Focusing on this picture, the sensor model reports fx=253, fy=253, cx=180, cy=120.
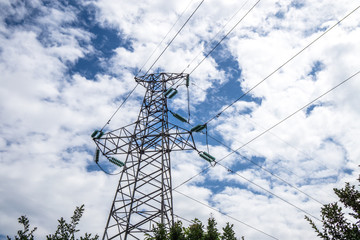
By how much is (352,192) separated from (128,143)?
989cm

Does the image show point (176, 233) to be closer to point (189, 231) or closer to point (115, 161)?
point (189, 231)

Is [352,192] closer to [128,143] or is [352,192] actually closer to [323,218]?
[323,218]

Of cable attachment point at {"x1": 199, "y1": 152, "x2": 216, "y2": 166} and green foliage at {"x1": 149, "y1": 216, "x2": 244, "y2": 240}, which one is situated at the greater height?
cable attachment point at {"x1": 199, "y1": 152, "x2": 216, "y2": 166}

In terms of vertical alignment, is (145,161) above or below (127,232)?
above

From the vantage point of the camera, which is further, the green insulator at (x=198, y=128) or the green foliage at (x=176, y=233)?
the green insulator at (x=198, y=128)

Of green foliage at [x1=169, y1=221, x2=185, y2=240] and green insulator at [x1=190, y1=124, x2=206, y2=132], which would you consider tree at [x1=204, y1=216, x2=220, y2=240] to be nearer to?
green foliage at [x1=169, y1=221, x2=185, y2=240]

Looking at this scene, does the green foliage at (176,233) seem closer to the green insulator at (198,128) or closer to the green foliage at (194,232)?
the green foliage at (194,232)

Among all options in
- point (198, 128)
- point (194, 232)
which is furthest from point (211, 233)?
point (198, 128)

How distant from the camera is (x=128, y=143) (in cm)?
1338

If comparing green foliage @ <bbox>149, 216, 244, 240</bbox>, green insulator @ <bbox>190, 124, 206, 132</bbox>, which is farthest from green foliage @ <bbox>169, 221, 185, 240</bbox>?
green insulator @ <bbox>190, 124, 206, 132</bbox>

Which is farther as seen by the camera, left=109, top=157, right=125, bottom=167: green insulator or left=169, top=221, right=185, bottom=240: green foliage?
left=109, top=157, right=125, bottom=167: green insulator

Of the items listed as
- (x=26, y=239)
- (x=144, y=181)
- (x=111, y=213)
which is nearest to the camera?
(x=26, y=239)

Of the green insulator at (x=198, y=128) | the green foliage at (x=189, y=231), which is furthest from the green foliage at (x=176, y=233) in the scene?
the green insulator at (x=198, y=128)

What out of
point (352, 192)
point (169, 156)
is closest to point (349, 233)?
point (352, 192)
